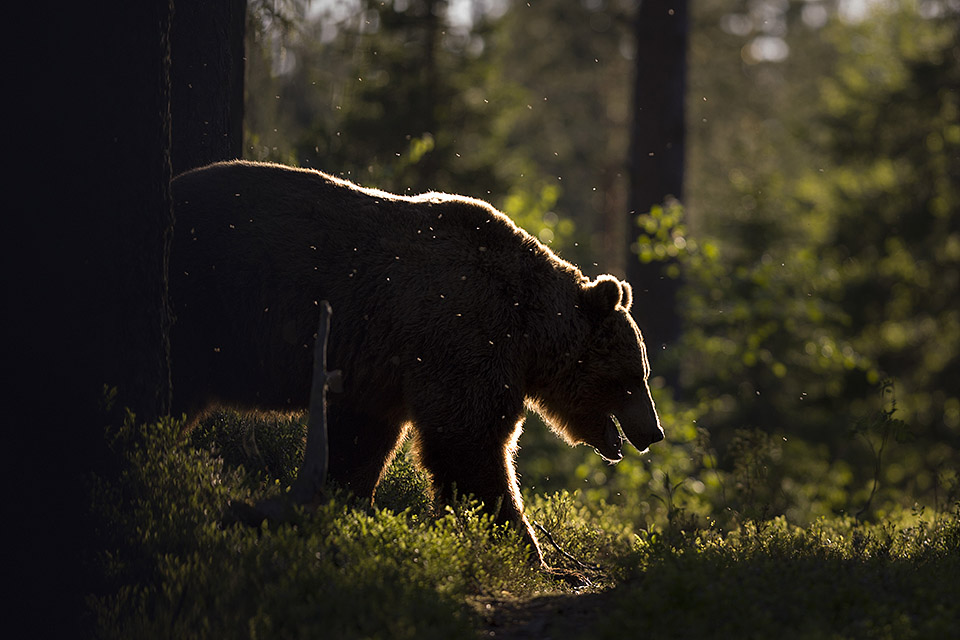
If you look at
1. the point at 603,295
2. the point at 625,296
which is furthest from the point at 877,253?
the point at 603,295

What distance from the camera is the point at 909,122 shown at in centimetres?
2314

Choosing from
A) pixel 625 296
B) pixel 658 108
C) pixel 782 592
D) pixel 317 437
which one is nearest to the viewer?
pixel 782 592

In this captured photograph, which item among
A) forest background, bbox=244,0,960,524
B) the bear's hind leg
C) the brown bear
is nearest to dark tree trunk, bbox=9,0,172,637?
the brown bear

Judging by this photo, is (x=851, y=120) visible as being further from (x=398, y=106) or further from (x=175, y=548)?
(x=175, y=548)

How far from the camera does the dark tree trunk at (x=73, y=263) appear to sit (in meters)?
5.22

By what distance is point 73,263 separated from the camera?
5.43 meters

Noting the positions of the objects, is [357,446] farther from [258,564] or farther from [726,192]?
[726,192]

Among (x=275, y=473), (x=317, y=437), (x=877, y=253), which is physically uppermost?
(x=877, y=253)

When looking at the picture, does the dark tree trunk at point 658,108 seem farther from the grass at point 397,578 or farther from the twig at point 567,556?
the grass at point 397,578

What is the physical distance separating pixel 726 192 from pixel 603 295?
23.6 metres

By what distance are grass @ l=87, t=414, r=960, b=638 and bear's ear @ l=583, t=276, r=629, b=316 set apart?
1735 mm

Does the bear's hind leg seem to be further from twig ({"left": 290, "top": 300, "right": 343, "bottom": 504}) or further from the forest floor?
the forest floor

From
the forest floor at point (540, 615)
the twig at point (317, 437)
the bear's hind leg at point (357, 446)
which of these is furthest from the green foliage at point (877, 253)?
the twig at point (317, 437)

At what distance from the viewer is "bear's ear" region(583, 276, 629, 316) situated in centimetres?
708
